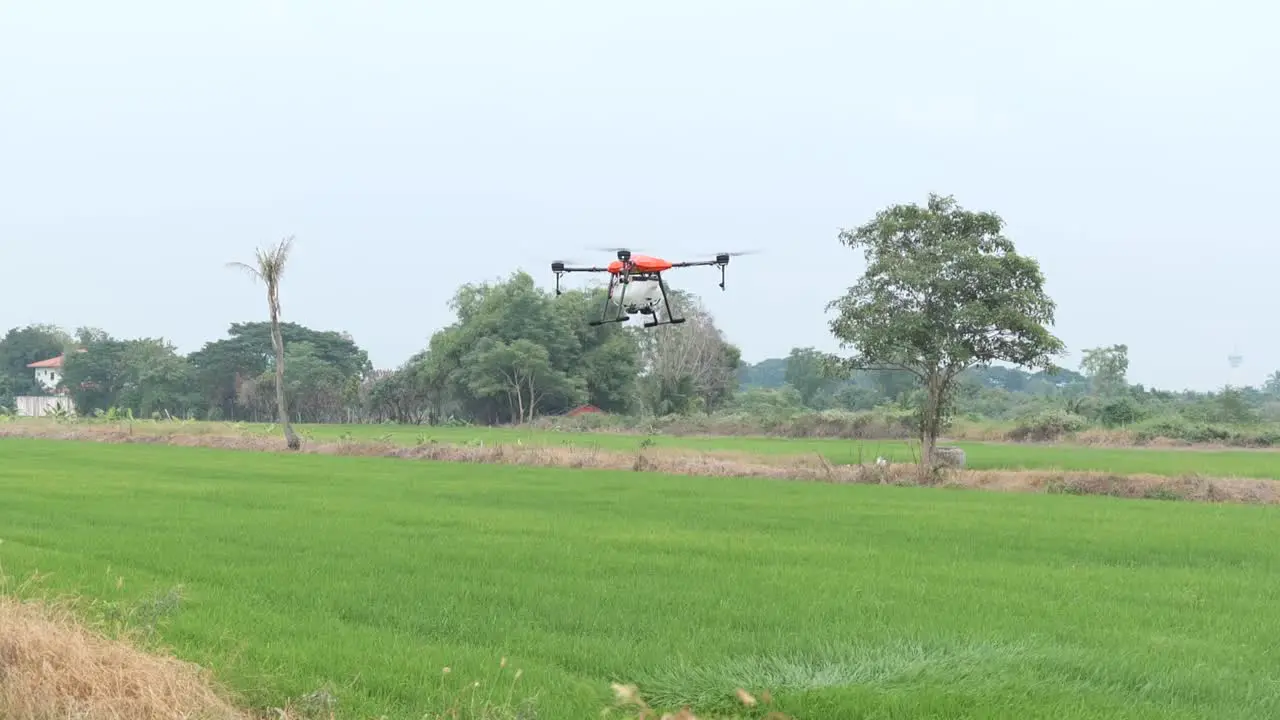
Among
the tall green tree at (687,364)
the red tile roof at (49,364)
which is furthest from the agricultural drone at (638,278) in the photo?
the red tile roof at (49,364)

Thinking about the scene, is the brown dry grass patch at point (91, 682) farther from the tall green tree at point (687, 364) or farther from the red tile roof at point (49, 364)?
the red tile roof at point (49, 364)

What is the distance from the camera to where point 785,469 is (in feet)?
89.4

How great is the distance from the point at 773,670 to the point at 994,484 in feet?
62.9

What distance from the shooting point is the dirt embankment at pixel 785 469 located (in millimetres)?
21750

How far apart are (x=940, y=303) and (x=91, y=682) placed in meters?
24.7

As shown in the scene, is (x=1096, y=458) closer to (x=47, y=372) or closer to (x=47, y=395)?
(x=47, y=395)

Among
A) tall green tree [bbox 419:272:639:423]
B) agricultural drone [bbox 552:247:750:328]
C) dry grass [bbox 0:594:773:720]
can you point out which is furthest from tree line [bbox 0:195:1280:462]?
dry grass [bbox 0:594:773:720]

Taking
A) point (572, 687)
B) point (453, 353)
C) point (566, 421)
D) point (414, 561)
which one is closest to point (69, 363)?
point (453, 353)

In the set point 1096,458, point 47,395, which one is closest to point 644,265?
point 1096,458

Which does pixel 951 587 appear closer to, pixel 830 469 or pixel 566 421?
pixel 830 469

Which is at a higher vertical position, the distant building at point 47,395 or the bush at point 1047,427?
the distant building at point 47,395

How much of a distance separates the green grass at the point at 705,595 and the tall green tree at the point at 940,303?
345 inches

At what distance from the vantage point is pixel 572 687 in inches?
235

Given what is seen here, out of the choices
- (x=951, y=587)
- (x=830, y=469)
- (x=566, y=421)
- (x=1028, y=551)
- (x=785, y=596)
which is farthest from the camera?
(x=566, y=421)
